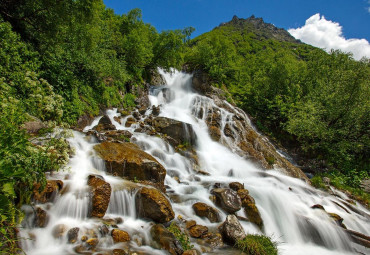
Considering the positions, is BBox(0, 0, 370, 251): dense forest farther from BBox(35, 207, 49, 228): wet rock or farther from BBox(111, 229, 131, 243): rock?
BBox(111, 229, 131, 243): rock

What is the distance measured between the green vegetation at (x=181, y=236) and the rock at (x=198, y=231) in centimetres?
28

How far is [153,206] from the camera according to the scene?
6887mm

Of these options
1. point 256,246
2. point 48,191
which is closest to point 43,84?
point 48,191

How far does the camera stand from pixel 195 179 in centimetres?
1134

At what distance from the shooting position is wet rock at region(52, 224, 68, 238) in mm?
5164

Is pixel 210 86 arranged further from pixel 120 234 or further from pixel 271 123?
pixel 120 234

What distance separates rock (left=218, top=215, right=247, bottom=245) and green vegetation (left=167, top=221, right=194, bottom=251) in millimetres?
1304

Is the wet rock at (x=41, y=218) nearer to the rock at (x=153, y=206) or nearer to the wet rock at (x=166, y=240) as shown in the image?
the rock at (x=153, y=206)

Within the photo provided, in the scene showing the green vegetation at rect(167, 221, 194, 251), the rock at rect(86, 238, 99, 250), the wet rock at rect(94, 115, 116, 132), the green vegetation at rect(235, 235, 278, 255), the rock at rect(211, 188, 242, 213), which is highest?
the wet rock at rect(94, 115, 116, 132)

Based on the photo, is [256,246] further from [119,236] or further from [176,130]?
[176,130]

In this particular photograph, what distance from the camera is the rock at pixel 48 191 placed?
5.36m

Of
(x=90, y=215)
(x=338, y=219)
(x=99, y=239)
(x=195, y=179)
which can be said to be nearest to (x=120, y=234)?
(x=99, y=239)

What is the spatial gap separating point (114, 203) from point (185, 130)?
9.65 metres

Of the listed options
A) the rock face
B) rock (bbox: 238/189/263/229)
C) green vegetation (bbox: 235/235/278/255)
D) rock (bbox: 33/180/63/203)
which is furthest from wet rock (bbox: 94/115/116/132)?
green vegetation (bbox: 235/235/278/255)
